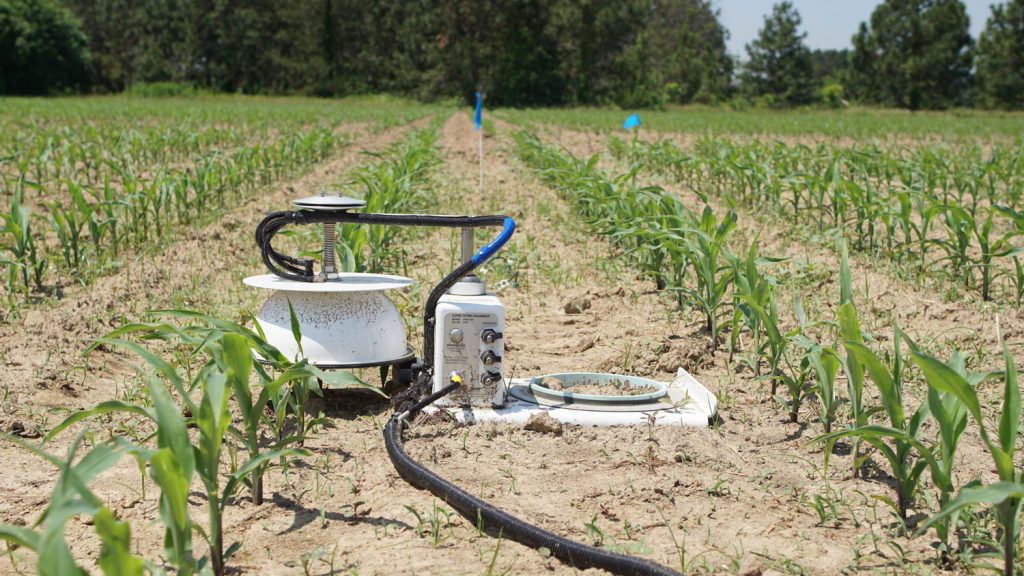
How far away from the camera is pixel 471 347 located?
2.80 m

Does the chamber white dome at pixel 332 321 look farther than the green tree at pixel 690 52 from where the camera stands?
No

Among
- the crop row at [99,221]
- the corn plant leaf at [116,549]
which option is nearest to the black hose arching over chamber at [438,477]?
the corn plant leaf at [116,549]

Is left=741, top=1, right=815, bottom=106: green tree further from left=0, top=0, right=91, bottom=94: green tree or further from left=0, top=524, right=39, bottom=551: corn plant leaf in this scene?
left=0, top=524, right=39, bottom=551: corn plant leaf

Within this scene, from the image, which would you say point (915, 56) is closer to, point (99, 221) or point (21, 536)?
point (99, 221)

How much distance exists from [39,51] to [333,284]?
51.1 m

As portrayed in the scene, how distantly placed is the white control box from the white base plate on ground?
0.05m

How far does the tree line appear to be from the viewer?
161 feet

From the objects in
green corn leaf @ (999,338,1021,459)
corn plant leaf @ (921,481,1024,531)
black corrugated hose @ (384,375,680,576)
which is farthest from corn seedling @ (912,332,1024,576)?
black corrugated hose @ (384,375,680,576)

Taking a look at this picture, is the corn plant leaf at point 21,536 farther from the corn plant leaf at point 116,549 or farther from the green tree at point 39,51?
the green tree at point 39,51

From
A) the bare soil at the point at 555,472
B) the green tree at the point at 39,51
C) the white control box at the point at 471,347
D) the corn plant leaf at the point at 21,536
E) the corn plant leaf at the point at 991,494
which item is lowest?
the bare soil at the point at 555,472

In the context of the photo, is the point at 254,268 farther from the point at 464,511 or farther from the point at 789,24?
the point at 789,24

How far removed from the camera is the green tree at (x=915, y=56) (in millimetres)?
51438

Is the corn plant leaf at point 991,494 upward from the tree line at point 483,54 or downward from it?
downward

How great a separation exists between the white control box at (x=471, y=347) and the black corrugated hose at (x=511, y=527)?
1.28 ft
